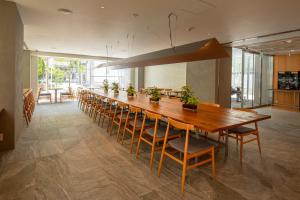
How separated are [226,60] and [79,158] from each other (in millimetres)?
5972

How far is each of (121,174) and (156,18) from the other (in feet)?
10.6

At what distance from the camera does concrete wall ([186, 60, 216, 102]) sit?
672 centimetres

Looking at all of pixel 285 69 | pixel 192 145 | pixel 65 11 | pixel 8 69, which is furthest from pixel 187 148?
pixel 285 69

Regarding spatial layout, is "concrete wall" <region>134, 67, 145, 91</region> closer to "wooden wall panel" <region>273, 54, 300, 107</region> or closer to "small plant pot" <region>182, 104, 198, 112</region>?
"wooden wall panel" <region>273, 54, 300, 107</region>

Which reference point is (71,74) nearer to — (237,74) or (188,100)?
(237,74)

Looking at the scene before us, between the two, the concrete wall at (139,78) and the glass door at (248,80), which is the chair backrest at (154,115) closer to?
the glass door at (248,80)

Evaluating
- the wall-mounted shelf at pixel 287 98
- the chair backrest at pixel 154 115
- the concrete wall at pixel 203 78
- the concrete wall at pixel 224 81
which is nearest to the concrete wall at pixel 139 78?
the concrete wall at pixel 203 78

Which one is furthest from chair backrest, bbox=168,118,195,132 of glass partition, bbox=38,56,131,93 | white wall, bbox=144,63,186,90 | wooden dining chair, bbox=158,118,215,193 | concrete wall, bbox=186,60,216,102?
glass partition, bbox=38,56,131,93

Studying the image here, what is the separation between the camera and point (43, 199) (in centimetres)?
205

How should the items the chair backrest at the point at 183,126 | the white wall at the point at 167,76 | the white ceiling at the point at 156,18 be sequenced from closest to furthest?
1. the chair backrest at the point at 183,126
2. the white ceiling at the point at 156,18
3. the white wall at the point at 167,76

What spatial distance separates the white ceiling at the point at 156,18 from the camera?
10.9 ft

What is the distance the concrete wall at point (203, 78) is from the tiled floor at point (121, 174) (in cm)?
311

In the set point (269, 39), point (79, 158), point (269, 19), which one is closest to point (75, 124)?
point (79, 158)

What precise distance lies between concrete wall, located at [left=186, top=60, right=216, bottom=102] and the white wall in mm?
1707
